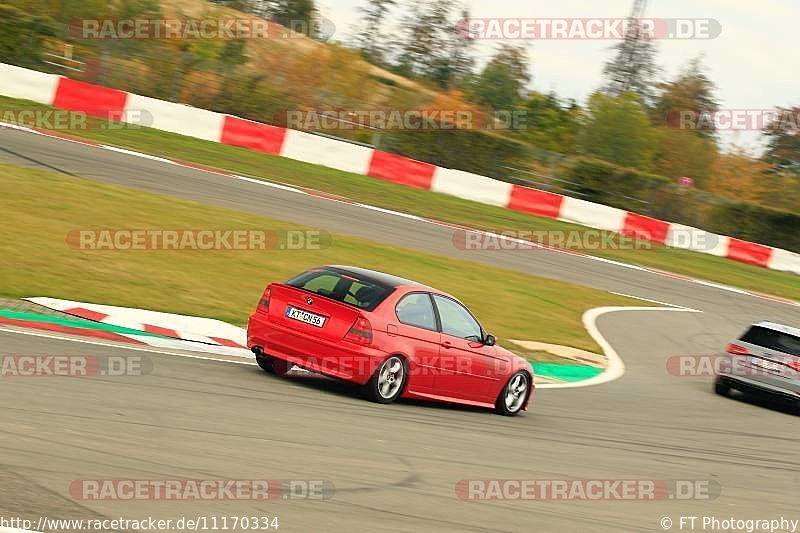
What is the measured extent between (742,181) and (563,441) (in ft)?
172

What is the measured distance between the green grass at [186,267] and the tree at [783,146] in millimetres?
53608

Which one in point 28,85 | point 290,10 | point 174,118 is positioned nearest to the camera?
point 28,85

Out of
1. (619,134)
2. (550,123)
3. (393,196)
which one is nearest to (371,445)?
(393,196)

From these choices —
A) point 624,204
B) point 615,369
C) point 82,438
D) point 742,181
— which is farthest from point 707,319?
point 742,181

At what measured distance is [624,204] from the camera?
118 ft

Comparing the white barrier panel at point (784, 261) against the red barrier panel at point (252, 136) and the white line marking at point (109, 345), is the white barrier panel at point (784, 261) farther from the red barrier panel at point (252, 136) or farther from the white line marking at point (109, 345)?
the white line marking at point (109, 345)

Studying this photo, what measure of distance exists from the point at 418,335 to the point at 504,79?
64.5 metres

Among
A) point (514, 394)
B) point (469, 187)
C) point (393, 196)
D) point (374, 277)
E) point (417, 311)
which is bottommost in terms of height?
point (514, 394)

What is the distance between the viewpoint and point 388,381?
10.9 meters

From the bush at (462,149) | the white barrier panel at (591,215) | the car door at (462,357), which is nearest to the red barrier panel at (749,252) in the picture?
the white barrier panel at (591,215)

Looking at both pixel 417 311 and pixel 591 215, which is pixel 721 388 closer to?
pixel 417 311

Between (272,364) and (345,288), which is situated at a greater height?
(345,288)

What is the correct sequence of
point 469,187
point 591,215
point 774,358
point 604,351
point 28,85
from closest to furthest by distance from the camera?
point 774,358, point 604,351, point 28,85, point 469,187, point 591,215

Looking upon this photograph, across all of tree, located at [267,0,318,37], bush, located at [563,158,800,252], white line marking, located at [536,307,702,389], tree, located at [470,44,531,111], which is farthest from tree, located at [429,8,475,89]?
white line marking, located at [536,307,702,389]
